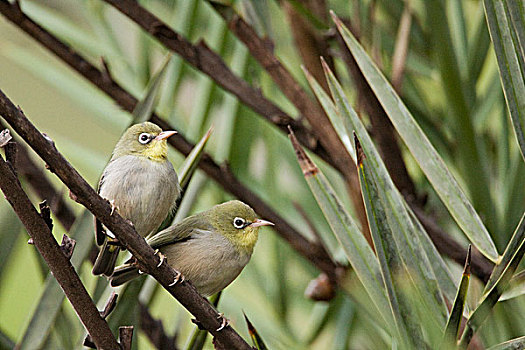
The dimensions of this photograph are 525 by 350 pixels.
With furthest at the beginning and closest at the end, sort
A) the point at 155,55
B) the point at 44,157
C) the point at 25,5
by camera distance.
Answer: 1. the point at 155,55
2. the point at 25,5
3. the point at 44,157

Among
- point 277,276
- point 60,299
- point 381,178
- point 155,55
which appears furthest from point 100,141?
point 381,178

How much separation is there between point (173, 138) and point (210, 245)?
202 millimetres

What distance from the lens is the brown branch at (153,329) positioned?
0.73 m

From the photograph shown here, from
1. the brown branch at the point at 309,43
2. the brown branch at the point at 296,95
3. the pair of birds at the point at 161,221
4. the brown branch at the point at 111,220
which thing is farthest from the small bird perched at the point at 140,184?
the brown branch at the point at 309,43

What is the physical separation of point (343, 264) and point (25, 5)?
2.56 feet

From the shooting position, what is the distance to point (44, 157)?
0.32 metres

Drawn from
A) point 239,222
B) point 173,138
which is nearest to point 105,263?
point 239,222

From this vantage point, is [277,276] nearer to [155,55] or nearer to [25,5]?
[155,55]

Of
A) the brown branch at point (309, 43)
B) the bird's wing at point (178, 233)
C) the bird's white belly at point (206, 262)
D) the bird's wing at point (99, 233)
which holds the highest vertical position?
the brown branch at point (309, 43)

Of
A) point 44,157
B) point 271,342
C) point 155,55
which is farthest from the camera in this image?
point 155,55

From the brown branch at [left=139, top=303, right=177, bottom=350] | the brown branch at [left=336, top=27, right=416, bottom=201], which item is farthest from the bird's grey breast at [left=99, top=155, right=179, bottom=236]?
the brown branch at [left=336, top=27, right=416, bottom=201]

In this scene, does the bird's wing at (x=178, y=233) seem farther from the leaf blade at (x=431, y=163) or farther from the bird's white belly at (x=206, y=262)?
the leaf blade at (x=431, y=163)

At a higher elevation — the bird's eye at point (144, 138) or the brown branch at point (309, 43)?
the brown branch at point (309, 43)

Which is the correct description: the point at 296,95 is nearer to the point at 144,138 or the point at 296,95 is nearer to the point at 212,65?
the point at 212,65
